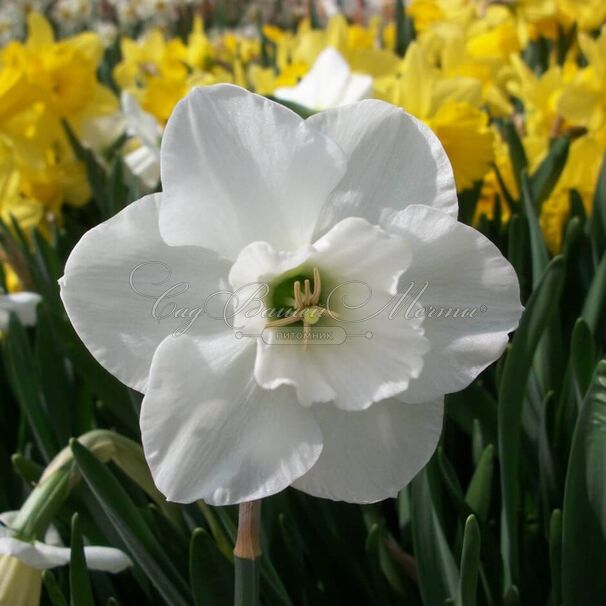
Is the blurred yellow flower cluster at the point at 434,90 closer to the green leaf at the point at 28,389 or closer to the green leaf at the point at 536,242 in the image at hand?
the green leaf at the point at 536,242

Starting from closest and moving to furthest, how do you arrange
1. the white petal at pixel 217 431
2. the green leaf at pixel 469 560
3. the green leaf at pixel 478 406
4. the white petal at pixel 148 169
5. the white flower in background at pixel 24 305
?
the white petal at pixel 217 431
the green leaf at pixel 469 560
the green leaf at pixel 478 406
the white flower in background at pixel 24 305
the white petal at pixel 148 169

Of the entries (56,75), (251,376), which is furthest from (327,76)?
(251,376)

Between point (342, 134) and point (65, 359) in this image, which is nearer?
point (342, 134)

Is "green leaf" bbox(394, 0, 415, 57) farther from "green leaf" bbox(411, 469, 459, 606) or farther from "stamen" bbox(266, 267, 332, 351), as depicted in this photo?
"stamen" bbox(266, 267, 332, 351)

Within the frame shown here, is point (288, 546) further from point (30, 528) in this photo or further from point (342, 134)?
point (342, 134)

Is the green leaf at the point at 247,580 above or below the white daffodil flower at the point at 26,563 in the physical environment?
above

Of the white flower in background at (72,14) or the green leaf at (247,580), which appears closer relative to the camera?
the green leaf at (247,580)

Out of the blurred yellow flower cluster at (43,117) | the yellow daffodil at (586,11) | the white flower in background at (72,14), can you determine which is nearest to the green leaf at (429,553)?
the blurred yellow flower cluster at (43,117)

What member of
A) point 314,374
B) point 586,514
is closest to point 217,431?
point 314,374
